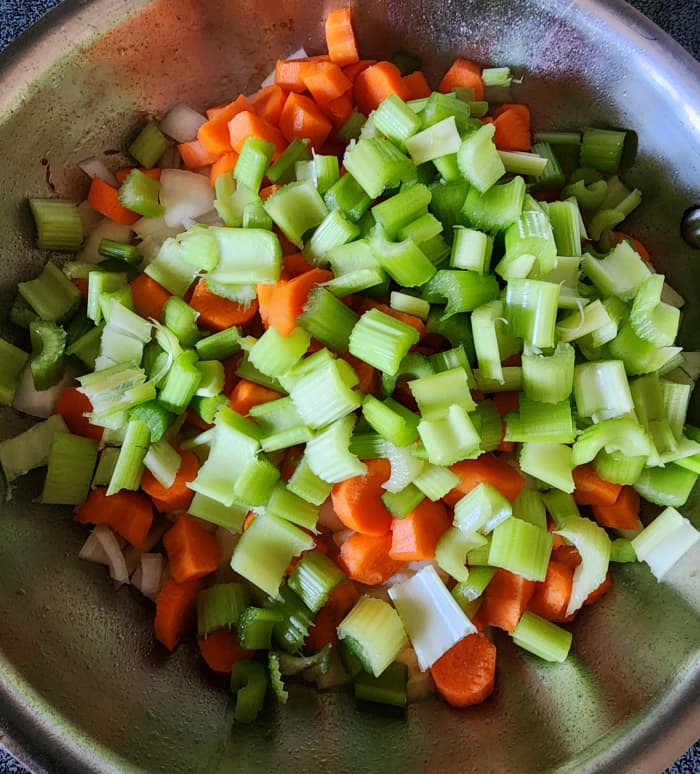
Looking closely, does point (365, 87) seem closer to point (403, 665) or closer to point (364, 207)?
point (364, 207)

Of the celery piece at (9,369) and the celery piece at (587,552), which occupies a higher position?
the celery piece at (587,552)

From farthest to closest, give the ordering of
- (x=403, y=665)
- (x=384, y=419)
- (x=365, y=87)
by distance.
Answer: (x=365, y=87) → (x=403, y=665) → (x=384, y=419)

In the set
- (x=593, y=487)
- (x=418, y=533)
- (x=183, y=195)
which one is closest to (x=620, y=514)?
(x=593, y=487)

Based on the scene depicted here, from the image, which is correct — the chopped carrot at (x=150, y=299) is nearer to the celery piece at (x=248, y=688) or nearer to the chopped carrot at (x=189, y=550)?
the chopped carrot at (x=189, y=550)

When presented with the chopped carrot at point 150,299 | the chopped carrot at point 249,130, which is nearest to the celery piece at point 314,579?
the chopped carrot at point 150,299

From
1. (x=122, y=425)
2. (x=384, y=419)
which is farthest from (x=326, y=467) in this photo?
(x=122, y=425)

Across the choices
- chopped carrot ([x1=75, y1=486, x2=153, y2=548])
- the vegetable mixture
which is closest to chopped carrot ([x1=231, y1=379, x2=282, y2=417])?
the vegetable mixture
